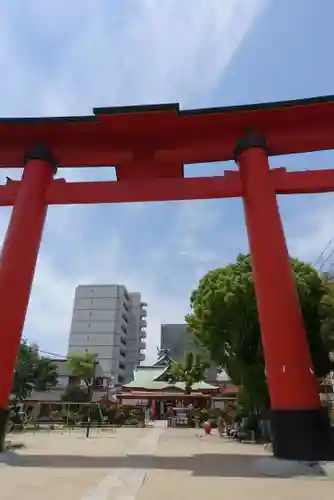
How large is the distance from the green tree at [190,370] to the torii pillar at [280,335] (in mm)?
23890

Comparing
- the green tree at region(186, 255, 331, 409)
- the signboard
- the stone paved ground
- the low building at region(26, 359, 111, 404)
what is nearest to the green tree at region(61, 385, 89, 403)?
the low building at region(26, 359, 111, 404)

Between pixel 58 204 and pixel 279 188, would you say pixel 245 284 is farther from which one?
pixel 58 204

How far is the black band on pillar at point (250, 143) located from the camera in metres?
9.80

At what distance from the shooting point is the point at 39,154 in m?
10.3

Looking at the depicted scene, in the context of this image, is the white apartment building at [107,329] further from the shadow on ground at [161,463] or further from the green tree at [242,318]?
the shadow on ground at [161,463]

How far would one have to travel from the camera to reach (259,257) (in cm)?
878

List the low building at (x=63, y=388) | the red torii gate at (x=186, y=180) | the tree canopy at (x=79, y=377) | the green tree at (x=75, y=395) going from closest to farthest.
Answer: the red torii gate at (x=186, y=180) < the green tree at (x=75, y=395) < the tree canopy at (x=79, y=377) < the low building at (x=63, y=388)

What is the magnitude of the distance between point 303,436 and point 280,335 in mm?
1788

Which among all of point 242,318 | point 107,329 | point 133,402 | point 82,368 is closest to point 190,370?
point 133,402

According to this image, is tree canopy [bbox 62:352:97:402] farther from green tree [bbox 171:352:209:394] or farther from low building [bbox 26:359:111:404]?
green tree [bbox 171:352:209:394]

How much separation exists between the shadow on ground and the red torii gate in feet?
2.38

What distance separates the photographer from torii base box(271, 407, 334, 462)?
737 centimetres

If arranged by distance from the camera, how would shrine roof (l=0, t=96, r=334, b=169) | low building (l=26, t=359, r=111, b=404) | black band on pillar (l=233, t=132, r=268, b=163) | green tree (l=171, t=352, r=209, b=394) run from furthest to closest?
low building (l=26, t=359, r=111, b=404), green tree (l=171, t=352, r=209, b=394), black band on pillar (l=233, t=132, r=268, b=163), shrine roof (l=0, t=96, r=334, b=169)

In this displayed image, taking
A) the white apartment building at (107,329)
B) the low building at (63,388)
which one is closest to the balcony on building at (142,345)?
the white apartment building at (107,329)
